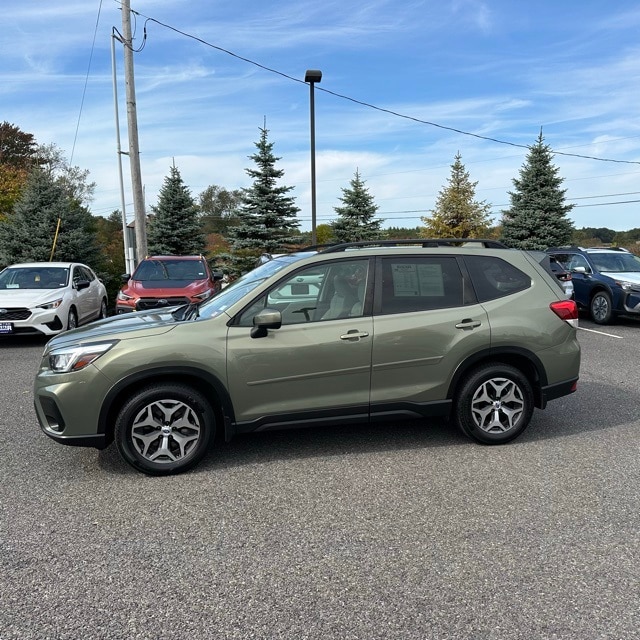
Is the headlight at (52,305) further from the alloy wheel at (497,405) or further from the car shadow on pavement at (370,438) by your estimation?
the alloy wheel at (497,405)

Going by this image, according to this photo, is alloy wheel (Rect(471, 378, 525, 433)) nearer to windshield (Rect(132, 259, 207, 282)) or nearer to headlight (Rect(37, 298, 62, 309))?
headlight (Rect(37, 298, 62, 309))

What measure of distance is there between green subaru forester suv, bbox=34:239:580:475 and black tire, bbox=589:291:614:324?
8227mm

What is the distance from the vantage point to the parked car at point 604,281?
11734 millimetres

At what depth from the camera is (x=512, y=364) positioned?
4.77 m

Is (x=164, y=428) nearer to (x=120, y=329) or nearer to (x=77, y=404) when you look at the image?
(x=77, y=404)

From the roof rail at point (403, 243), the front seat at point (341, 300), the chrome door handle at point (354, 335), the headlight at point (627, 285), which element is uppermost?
the roof rail at point (403, 243)

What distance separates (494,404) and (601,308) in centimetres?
913

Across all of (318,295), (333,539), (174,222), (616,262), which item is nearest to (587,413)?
(318,295)

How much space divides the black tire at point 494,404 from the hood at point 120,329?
2.45 metres

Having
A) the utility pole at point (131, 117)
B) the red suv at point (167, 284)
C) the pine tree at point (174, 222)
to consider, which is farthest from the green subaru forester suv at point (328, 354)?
the pine tree at point (174, 222)

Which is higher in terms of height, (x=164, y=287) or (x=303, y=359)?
(x=164, y=287)

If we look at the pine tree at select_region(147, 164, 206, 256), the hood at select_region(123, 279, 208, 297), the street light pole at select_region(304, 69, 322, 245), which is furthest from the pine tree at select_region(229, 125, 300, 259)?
the hood at select_region(123, 279, 208, 297)

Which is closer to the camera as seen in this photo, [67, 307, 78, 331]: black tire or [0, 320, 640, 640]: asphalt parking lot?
[0, 320, 640, 640]: asphalt parking lot

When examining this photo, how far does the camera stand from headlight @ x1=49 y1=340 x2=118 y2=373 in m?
3.97
